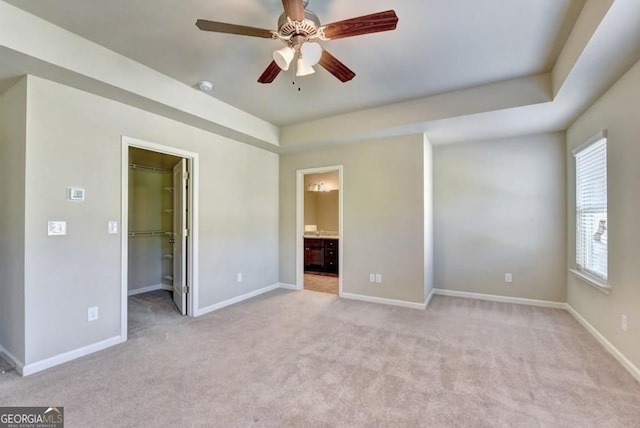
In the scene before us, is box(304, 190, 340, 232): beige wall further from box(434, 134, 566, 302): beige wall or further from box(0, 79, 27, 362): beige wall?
box(0, 79, 27, 362): beige wall

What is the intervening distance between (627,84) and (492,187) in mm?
2123

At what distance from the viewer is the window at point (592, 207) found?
117 inches

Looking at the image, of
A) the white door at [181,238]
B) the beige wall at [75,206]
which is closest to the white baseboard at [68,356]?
the beige wall at [75,206]

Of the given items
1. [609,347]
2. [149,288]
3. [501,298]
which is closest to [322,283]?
[501,298]

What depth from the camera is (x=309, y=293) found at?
16.0ft

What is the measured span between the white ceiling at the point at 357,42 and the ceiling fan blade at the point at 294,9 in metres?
0.39

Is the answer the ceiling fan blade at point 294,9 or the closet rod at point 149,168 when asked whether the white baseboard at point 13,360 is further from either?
the ceiling fan blade at point 294,9

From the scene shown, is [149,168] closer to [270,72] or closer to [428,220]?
[270,72]

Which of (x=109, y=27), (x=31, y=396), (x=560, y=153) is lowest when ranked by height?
(x=31, y=396)

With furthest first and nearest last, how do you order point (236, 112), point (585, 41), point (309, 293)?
point (309, 293)
point (236, 112)
point (585, 41)

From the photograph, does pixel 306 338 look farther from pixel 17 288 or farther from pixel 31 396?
pixel 17 288

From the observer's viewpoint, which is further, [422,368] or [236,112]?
[236,112]

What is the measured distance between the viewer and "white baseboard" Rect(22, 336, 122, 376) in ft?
7.92

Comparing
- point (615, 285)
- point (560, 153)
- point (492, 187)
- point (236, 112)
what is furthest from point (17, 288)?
point (560, 153)
